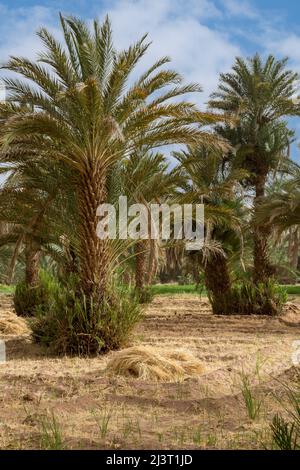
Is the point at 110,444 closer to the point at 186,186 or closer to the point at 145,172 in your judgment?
the point at 145,172

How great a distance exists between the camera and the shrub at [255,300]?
18016 mm

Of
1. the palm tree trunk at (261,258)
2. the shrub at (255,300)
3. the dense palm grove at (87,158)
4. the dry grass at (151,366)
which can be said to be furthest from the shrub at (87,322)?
the palm tree trunk at (261,258)

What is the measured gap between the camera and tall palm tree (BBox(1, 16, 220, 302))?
10.4m

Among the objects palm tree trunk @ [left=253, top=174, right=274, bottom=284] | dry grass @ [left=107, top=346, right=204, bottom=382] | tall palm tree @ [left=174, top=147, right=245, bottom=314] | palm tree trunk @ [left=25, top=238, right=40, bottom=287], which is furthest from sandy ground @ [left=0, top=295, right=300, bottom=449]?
palm tree trunk @ [left=253, top=174, right=274, bottom=284]

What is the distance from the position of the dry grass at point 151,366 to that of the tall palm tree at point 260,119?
11987 mm

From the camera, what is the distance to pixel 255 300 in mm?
18141

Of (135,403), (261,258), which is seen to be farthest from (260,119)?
(135,403)

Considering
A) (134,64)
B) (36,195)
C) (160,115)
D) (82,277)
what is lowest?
(82,277)

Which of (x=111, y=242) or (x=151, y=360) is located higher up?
(x=111, y=242)

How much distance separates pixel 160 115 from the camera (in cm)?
1062

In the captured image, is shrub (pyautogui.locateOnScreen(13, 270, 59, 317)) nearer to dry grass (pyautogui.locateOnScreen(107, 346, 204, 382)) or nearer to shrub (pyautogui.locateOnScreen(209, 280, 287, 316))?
shrub (pyautogui.locateOnScreen(209, 280, 287, 316))

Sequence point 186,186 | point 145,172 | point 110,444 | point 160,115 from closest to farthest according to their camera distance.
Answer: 1. point 110,444
2. point 160,115
3. point 145,172
4. point 186,186
